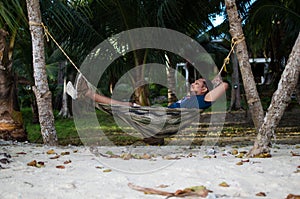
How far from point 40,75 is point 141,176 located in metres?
1.74

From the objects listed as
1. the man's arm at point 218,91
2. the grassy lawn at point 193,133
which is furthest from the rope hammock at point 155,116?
the grassy lawn at point 193,133

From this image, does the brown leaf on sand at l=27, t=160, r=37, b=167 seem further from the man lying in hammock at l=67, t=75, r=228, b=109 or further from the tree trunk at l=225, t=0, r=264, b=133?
the tree trunk at l=225, t=0, r=264, b=133

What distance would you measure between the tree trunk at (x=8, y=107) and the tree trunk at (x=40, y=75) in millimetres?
564

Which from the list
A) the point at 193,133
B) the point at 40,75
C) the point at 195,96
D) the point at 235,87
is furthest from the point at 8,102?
the point at 235,87

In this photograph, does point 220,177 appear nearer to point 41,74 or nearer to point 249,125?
point 41,74

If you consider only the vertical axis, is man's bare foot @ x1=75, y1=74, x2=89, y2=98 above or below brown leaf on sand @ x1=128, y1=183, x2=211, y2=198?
above

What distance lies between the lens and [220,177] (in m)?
1.89

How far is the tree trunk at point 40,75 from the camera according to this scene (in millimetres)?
3186

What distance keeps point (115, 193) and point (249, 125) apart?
5.46 metres

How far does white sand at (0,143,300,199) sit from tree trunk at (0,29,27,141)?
1.35 meters

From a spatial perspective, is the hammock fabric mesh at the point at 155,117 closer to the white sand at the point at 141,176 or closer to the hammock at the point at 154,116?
the hammock at the point at 154,116

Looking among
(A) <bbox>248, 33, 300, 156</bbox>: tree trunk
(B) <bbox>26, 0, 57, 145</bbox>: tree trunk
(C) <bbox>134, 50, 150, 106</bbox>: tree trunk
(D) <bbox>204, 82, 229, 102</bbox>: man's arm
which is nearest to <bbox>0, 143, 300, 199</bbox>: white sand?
(A) <bbox>248, 33, 300, 156</bbox>: tree trunk

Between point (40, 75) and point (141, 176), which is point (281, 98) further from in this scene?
point (40, 75)

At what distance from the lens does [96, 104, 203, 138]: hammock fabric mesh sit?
2.93 meters
